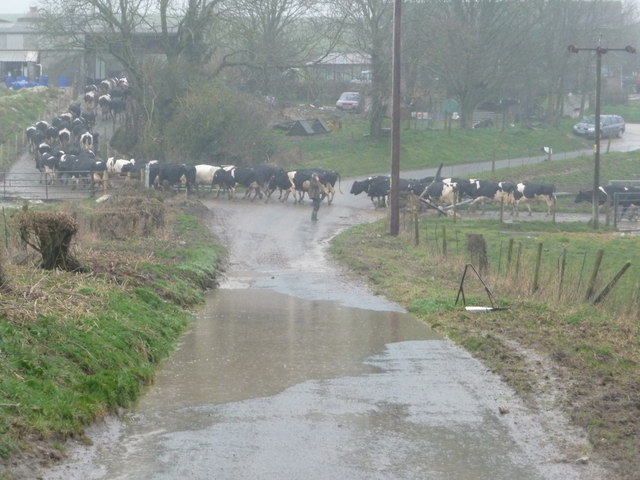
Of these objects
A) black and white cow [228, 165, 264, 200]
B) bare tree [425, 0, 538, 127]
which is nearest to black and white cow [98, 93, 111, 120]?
bare tree [425, 0, 538, 127]

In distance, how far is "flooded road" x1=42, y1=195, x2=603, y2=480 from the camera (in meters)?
9.12

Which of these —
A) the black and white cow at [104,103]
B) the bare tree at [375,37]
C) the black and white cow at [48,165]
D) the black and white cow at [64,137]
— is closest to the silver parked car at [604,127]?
the bare tree at [375,37]

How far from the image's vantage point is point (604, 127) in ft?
230

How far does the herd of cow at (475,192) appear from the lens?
41562 mm

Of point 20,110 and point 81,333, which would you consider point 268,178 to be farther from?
point 81,333

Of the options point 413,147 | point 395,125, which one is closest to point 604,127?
point 413,147

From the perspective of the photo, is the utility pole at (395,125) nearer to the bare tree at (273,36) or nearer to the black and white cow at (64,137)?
the bare tree at (273,36)

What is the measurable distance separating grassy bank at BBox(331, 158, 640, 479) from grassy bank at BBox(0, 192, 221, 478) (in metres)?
4.24

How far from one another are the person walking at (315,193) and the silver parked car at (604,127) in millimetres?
35987

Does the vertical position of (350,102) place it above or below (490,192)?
above

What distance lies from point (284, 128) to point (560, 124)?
74.2 feet

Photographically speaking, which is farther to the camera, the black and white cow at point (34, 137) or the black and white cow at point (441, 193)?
the black and white cow at point (34, 137)

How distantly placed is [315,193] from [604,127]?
38839mm

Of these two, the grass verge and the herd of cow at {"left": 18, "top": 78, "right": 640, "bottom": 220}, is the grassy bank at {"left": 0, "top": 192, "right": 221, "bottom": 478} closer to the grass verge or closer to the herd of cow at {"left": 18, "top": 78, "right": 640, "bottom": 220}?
the grass verge
